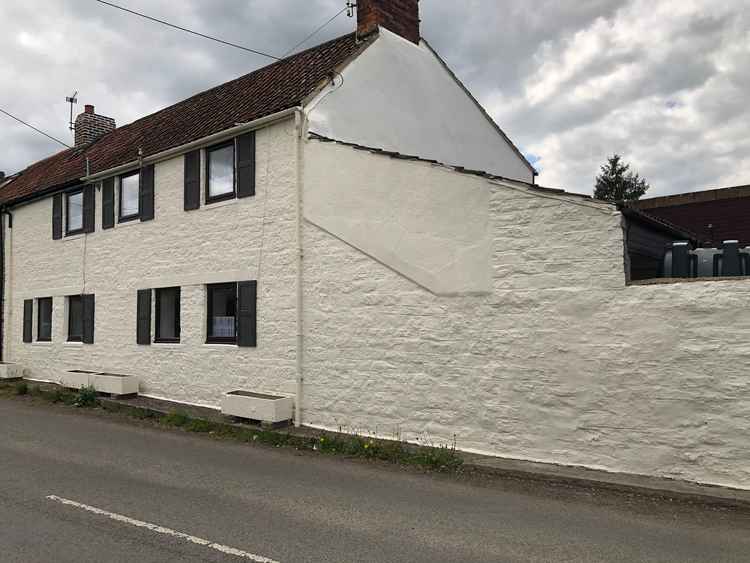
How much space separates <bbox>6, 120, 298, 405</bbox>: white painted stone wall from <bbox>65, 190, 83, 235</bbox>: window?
1.51ft

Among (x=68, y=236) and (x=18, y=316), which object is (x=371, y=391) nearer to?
(x=68, y=236)

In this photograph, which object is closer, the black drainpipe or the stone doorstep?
the stone doorstep

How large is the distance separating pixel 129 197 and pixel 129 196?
1.1 inches

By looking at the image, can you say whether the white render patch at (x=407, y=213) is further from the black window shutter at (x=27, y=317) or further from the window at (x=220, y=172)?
the black window shutter at (x=27, y=317)

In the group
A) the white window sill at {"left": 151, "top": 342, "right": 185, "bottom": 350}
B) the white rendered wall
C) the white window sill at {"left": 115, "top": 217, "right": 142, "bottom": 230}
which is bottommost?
the white window sill at {"left": 151, "top": 342, "right": 185, "bottom": 350}

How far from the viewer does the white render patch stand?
7.98 m

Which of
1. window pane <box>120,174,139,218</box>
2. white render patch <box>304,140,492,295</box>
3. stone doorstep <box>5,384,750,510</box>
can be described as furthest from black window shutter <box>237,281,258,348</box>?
window pane <box>120,174,139,218</box>

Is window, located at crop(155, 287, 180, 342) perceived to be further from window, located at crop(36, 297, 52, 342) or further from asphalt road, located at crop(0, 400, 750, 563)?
window, located at crop(36, 297, 52, 342)

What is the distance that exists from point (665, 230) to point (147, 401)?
1080cm

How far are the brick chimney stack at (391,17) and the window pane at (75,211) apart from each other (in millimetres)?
9320

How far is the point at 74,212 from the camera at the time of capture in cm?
1598

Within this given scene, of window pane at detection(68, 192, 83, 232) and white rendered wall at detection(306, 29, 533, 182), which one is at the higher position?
white rendered wall at detection(306, 29, 533, 182)

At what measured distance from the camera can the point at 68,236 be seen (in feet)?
51.7

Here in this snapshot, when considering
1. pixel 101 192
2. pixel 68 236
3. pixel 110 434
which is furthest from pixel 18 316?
pixel 110 434
